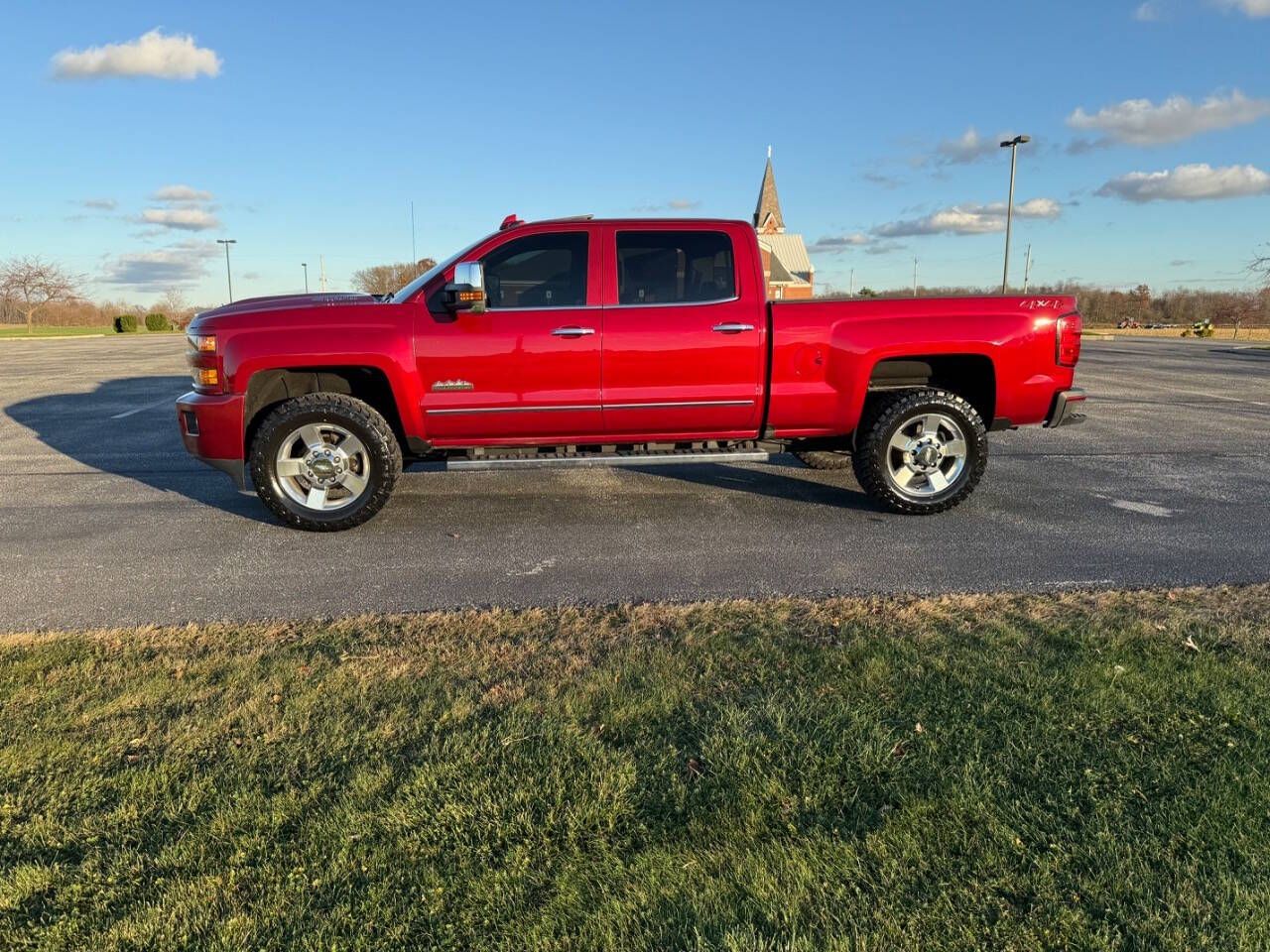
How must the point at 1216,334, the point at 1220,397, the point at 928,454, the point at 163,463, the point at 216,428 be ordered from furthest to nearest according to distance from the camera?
1. the point at 1216,334
2. the point at 1220,397
3. the point at 163,463
4. the point at 928,454
5. the point at 216,428

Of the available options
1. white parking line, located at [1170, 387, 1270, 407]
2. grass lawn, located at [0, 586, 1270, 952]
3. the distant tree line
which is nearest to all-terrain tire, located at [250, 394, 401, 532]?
grass lawn, located at [0, 586, 1270, 952]

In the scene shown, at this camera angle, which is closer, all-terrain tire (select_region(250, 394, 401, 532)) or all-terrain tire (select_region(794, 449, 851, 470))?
all-terrain tire (select_region(250, 394, 401, 532))

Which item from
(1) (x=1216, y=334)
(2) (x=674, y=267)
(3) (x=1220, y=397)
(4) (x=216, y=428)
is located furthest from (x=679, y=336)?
(1) (x=1216, y=334)

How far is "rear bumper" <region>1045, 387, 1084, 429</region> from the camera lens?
5879 millimetres

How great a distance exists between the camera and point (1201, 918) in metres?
1.96

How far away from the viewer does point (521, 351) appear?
550 centimetres

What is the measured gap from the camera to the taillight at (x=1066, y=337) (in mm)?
5781

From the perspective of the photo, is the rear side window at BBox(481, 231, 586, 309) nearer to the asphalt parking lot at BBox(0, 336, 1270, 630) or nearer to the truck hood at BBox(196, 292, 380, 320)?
the truck hood at BBox(196, 292, 380, 320)

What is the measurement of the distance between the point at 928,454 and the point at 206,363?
16.8 feet

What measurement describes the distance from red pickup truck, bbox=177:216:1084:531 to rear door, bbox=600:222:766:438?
14mm

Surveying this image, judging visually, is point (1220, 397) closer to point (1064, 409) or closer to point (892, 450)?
point (1064, 409)

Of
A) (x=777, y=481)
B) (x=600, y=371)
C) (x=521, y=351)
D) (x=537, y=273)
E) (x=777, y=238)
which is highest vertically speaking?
(x=777, y=238)

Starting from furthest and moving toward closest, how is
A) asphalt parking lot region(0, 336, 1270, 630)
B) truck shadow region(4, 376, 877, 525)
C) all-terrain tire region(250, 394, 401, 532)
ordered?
1. truck shadow region(4, 376, 877, 525)
2. all-terrain tire region(250, 394, 401, 532)
3. asphalt parking lot region(0, 336, 1270, 630)

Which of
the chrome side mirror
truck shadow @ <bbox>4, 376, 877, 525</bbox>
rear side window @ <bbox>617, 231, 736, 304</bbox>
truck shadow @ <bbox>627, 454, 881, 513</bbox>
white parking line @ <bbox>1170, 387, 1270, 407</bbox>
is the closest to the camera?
the chrome side mirror
